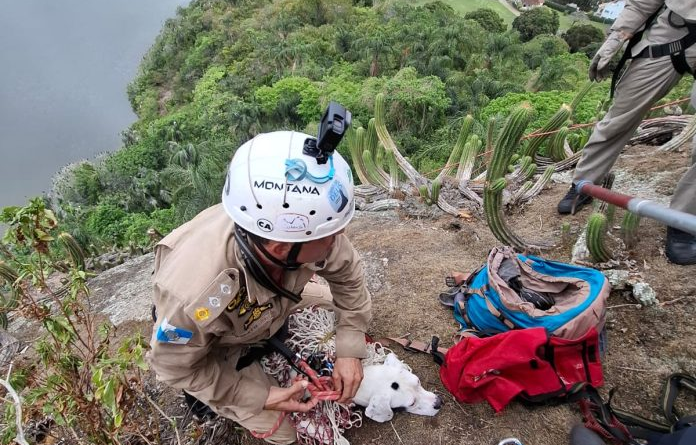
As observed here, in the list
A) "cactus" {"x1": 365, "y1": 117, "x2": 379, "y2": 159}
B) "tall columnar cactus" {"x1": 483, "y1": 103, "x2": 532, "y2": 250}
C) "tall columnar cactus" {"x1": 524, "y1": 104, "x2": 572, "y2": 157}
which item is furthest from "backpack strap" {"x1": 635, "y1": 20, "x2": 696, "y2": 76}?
"cactus" {"x1": 365, "y1": 117, "x2": 379, "y2": 159}

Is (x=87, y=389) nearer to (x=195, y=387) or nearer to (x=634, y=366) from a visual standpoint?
(x=195, y=387)

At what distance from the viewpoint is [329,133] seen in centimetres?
137

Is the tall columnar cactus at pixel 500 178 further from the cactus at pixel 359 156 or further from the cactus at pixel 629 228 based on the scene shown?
the cactus at pixel 359 156

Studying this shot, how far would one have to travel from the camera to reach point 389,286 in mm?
3203

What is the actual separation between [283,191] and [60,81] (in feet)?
151

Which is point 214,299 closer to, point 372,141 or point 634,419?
point 634,419

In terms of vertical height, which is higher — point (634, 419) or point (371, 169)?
point (634, 419)

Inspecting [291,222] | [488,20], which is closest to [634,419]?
[291,222]

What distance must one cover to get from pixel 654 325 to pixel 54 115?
40.7 meters

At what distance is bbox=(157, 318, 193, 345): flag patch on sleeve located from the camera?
4.64 feet

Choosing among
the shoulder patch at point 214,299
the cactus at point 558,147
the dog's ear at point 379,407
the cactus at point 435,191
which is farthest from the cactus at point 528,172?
the shoulder patch at point 214,299

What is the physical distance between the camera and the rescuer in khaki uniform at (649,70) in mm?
2389

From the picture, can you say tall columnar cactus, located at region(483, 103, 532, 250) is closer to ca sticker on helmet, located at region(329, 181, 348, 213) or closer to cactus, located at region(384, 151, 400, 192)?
cactus, located at region(384, 151, 400, 192)

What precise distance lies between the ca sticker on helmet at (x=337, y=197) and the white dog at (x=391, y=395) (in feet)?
Result: 3.35
